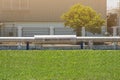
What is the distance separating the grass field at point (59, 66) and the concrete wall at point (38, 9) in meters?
32.5

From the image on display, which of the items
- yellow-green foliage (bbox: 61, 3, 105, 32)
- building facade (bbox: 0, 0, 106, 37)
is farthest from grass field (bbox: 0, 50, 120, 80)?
building facade (bbox: 0, 0, 106, 37)

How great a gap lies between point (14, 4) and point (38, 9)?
3145 millimetres

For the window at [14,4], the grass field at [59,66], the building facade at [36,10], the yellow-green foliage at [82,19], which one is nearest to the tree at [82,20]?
the yellow-green foliage at [82,19]

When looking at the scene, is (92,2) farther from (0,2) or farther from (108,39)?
(108,39)

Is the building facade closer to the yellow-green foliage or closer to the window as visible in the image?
the window

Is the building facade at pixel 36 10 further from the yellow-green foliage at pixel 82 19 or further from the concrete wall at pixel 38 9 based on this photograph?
the yellow-green foliage at pixel 82 19

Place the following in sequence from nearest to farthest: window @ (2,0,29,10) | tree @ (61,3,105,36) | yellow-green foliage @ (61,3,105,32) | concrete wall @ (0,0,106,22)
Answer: tree @ (61,3,105,36), yellow-green foliage @ (61,3,105,32), window @ (2,0,29,10), concrete wall @ (0,0,106,22)

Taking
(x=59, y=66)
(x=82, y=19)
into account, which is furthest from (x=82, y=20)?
(x=59, y=66)

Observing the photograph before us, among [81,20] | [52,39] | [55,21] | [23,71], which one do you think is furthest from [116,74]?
[55,21]

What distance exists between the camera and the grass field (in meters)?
7.73

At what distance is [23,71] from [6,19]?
35971 mm

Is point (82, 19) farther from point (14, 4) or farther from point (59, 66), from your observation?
point (59, 66)

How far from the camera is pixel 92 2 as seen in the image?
142 feet

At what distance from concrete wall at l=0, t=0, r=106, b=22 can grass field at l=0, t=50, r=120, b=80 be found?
32.5 metres
